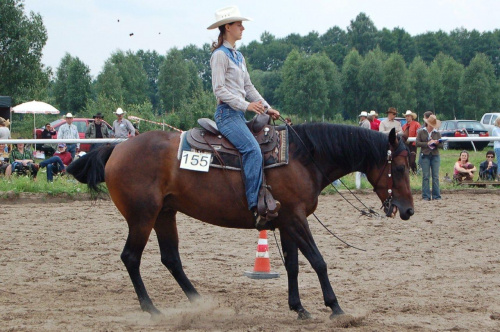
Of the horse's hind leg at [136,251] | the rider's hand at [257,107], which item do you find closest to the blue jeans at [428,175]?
the rider's hand at [257,107]

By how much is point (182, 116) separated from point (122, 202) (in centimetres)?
3405

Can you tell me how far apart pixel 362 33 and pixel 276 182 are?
11308 centimetres

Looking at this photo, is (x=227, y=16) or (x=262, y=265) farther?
(x=262, y=265)

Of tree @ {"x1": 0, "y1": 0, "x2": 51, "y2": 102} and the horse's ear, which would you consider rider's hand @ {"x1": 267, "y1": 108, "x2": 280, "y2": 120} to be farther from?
tree @ {"x1": 0, "y1": 0, "x2": 51, "y2": 102}

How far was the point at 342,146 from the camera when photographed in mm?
6898

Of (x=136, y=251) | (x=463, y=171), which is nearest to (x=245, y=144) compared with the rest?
(x=136, y=251)

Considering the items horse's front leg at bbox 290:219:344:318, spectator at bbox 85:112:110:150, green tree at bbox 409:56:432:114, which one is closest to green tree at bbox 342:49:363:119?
green tree at bbox 409:56:432:114

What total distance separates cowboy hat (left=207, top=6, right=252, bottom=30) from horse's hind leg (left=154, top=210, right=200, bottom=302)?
2.01m

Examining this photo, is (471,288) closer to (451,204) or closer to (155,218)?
(155,218)

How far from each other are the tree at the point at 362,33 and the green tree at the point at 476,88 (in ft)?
177

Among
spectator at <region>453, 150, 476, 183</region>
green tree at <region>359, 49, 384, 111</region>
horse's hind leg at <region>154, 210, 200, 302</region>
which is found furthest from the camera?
green tree at <region>359, 49, 384, 111</region>

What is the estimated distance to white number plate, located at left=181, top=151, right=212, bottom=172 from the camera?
6832 millimetres

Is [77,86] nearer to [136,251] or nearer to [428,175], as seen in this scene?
[428,175]

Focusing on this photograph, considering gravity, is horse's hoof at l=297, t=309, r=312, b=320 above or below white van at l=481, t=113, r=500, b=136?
below
